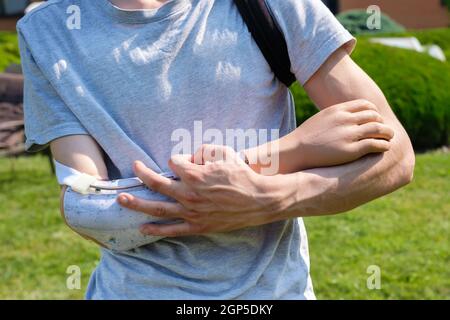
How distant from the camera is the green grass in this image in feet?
18.6

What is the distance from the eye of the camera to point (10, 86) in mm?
10719

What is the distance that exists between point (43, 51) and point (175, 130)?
0.39 meters

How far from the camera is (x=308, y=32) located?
1824 millimetres

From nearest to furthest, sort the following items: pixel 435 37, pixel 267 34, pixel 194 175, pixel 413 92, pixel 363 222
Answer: pixel 194 175, pixel 267 34, pixel 363 222, pixel 413 92, pixel 435 37

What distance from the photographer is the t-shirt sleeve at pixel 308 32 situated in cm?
182

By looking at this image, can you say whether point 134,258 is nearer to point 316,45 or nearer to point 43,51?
point 43,51

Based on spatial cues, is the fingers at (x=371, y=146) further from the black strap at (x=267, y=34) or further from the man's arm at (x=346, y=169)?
the black strap at (x=267, y=34)

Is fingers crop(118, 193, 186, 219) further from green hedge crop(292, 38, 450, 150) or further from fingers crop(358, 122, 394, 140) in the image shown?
green hedge crop(292, 38, 450, 150)

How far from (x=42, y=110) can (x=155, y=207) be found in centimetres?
40

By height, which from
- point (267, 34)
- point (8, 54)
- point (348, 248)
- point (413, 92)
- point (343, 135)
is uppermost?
point (267, 34)

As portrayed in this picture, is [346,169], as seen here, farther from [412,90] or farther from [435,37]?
[435,37]

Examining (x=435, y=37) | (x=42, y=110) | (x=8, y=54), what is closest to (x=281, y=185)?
(x=42, y=110)

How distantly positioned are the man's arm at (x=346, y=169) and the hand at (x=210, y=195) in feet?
0.25
